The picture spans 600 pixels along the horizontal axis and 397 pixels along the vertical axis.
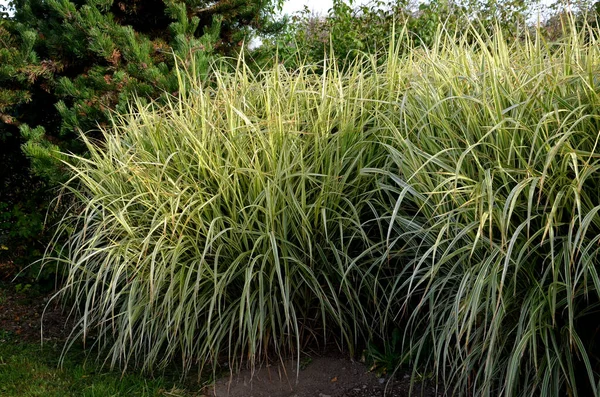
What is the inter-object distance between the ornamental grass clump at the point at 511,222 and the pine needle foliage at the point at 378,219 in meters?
0.01

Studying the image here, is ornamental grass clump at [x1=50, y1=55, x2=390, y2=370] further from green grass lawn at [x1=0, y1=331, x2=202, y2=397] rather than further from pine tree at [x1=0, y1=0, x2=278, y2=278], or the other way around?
pine tree at [x1=0, y1=0, x2=278, y2=278]

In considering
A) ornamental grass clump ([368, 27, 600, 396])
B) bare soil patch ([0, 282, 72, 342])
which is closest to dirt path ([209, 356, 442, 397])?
ornamental grass clump ([368, 27, 600, 396])

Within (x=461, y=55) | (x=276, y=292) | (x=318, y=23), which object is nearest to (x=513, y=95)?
(x=461, y=55)

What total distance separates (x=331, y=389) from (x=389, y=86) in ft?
5.23

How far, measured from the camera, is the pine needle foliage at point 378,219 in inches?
96.1

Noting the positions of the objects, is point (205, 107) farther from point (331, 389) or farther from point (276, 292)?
point (331, 389)

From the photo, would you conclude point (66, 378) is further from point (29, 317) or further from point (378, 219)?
point (378, 219)

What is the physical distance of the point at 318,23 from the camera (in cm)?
724

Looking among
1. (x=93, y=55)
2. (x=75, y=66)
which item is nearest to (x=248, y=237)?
(x=93, y=55)

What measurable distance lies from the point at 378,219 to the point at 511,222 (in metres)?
0.57

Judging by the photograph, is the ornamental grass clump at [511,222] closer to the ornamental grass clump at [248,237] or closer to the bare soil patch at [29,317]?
the ornamental grass clump at [248,237]

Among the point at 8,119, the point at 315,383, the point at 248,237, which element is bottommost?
the point at 315,383

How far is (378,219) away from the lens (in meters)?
2.82

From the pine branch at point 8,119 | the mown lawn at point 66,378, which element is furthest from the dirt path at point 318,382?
the pine branch at point 8,119
